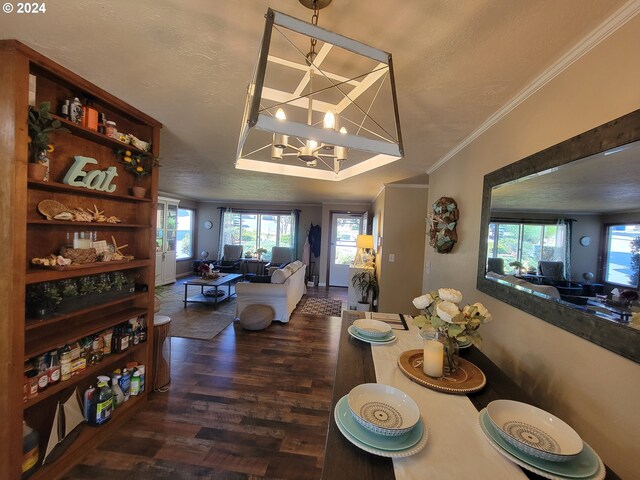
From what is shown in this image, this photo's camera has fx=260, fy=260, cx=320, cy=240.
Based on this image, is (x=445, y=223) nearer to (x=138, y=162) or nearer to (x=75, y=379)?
(x=138, y=162)

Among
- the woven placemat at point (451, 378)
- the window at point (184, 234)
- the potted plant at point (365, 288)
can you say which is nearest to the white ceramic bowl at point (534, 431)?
the woven placemat at point (451, 378)

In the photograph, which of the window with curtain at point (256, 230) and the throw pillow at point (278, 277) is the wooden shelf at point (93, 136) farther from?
the window with curtain at point (256, 230)

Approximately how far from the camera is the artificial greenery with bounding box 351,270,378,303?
4.48 meters

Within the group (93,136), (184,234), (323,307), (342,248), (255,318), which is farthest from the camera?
(184,234)

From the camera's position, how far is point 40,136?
133 centimetres

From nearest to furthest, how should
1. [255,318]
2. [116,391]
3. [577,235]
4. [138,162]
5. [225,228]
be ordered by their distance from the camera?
[577,235], [116,391], [138,162], [255,318], [225,228]

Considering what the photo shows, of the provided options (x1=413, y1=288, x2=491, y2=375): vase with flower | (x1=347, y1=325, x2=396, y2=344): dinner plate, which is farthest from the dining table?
(x1=347, y1=325, x2=396, y2=344): dinner plate

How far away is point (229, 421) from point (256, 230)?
252 inches

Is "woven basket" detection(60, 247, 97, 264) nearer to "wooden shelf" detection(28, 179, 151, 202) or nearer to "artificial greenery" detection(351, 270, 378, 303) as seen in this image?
"wooden shelf" detection(28, 179, 151, 202)

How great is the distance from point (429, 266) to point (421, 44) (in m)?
2.28

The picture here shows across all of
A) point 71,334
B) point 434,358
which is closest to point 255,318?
point 71,334

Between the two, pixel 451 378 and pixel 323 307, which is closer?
pixel 451 378

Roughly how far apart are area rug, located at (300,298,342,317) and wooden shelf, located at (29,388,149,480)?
2958 millimetres

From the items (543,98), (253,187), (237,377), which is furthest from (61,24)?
(253,187)
